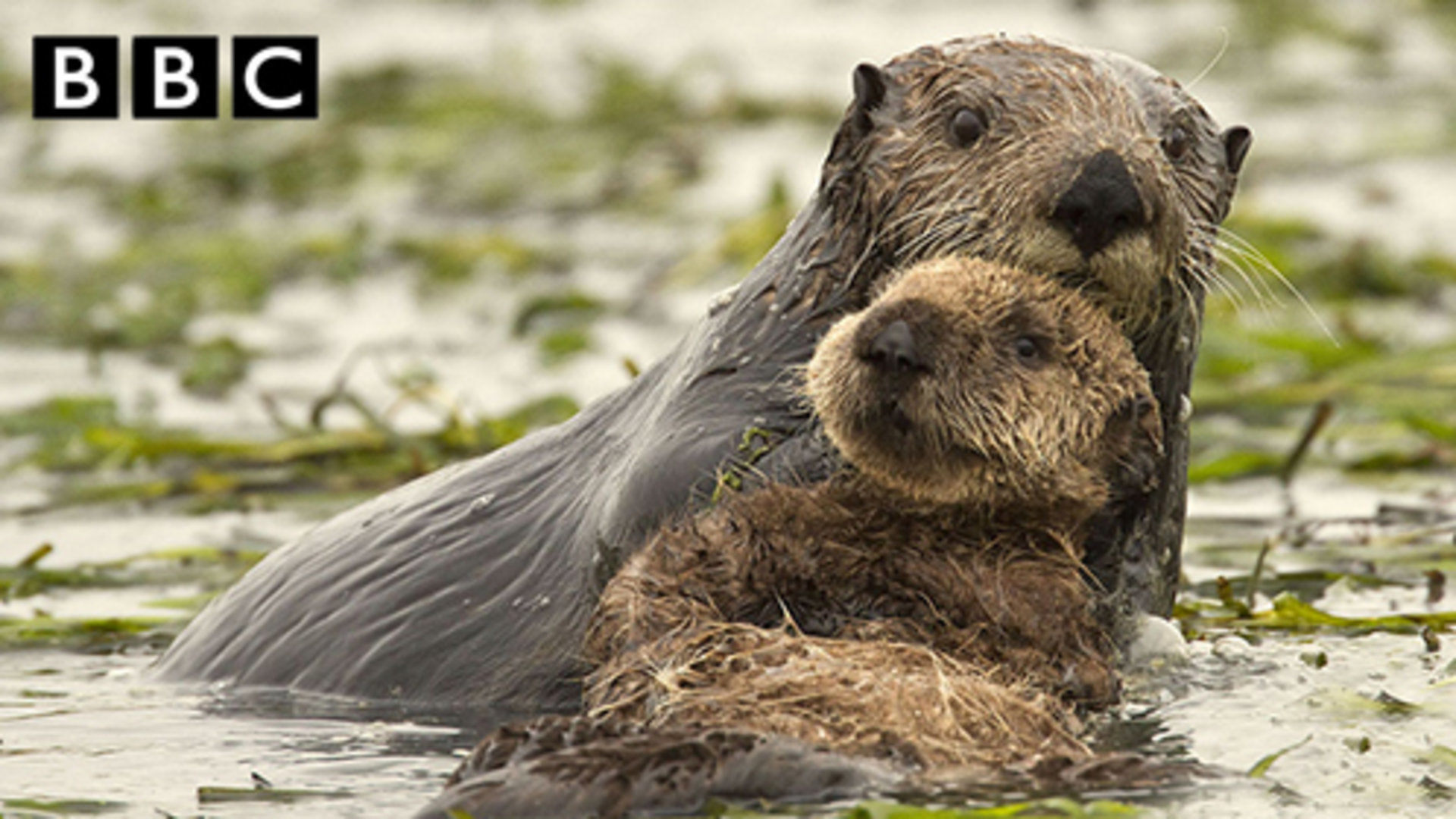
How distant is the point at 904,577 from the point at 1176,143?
3.86 feet

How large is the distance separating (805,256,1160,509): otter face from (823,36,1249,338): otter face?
0.14m

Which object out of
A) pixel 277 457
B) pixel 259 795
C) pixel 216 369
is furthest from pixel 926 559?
pixel 216 369

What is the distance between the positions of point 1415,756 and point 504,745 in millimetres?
1706

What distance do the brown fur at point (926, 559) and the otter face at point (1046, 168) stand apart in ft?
0.51

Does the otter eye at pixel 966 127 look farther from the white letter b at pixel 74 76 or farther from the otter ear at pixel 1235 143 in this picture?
the white letter b at pixel 74 76

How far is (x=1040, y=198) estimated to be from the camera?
473 cm

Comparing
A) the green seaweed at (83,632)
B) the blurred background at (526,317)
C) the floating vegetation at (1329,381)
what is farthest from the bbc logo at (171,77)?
the green seaweed at (83,632)

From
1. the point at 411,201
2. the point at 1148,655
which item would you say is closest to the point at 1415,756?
the point at 1148,655

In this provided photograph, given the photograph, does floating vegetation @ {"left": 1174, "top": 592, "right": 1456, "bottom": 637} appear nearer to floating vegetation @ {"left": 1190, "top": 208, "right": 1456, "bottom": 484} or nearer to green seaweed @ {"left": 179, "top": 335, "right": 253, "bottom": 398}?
floating vegetation @ {"left": 1190, "top": 208, "right": 1456, "bottom": 484}

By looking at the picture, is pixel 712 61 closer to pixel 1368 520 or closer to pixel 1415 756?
pixel 1368 520

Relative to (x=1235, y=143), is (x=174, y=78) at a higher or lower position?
higher

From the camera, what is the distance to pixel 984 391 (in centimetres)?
438

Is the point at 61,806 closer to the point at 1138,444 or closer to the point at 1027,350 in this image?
the point at 1027,350

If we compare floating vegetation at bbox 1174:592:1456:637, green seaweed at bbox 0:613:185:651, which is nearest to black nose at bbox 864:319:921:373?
floating vegetation at bbox 1174:592:1456:637
